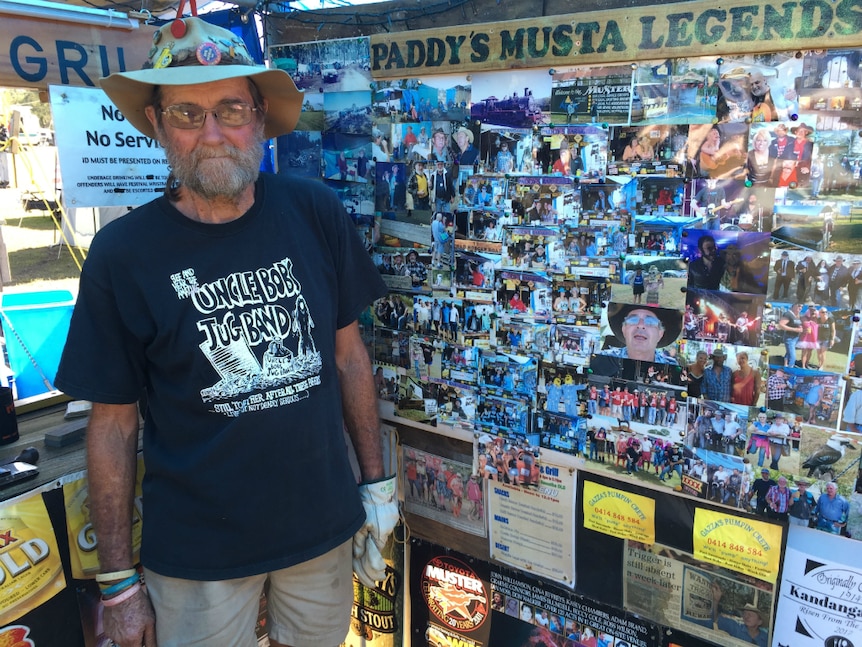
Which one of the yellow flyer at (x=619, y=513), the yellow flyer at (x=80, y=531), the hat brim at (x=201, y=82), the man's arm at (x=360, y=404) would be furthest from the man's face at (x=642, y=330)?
the yellow flyer at (x=80, y=531)

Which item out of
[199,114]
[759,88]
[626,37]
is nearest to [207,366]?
[199,114]

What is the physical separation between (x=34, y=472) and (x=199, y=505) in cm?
62

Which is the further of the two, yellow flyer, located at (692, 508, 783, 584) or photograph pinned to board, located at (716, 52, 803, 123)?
yellow flyer, located at (692, 508, 783, 584)

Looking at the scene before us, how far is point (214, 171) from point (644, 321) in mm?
1311

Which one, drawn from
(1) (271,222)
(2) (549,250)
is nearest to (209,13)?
(1) (271,222)

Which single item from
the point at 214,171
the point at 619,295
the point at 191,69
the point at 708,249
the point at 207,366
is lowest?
the point at 207,366

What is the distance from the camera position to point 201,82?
167 cm

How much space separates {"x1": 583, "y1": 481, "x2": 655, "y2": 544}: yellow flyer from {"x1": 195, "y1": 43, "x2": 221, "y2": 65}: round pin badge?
175cm

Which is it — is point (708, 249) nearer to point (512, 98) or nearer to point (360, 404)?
point (512, 98)

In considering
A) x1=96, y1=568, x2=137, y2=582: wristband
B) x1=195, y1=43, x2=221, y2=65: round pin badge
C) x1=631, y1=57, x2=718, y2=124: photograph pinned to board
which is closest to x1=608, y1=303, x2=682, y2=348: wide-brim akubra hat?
x1=631, y1=57, x2=718, y2=124: photograph pinned to board

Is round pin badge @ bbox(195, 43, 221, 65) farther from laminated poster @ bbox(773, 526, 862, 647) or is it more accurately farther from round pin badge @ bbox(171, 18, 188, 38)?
laminated poster @ bbox(773, 526, 862, 647)

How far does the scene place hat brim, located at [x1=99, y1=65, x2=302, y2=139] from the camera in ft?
5.51

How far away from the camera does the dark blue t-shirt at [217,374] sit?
1700mm

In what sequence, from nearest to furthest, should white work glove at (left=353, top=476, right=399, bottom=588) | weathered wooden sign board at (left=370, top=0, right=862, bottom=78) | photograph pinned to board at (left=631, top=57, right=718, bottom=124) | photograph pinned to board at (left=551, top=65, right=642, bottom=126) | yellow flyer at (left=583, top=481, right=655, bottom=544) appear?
weathered wooden sign board at (left=370, top=0, right=862, bottom=78)
photograph pinned to board at (left=631, top=57, right=718, bottom=124)
photograph pinned to board at (left=551, top=65, right=642, bottom=126)
yellow flyer at (left=583, top=481, right=655, bottom=544)
white work glove at (left=353, top=476, right=399, bottom=588)
